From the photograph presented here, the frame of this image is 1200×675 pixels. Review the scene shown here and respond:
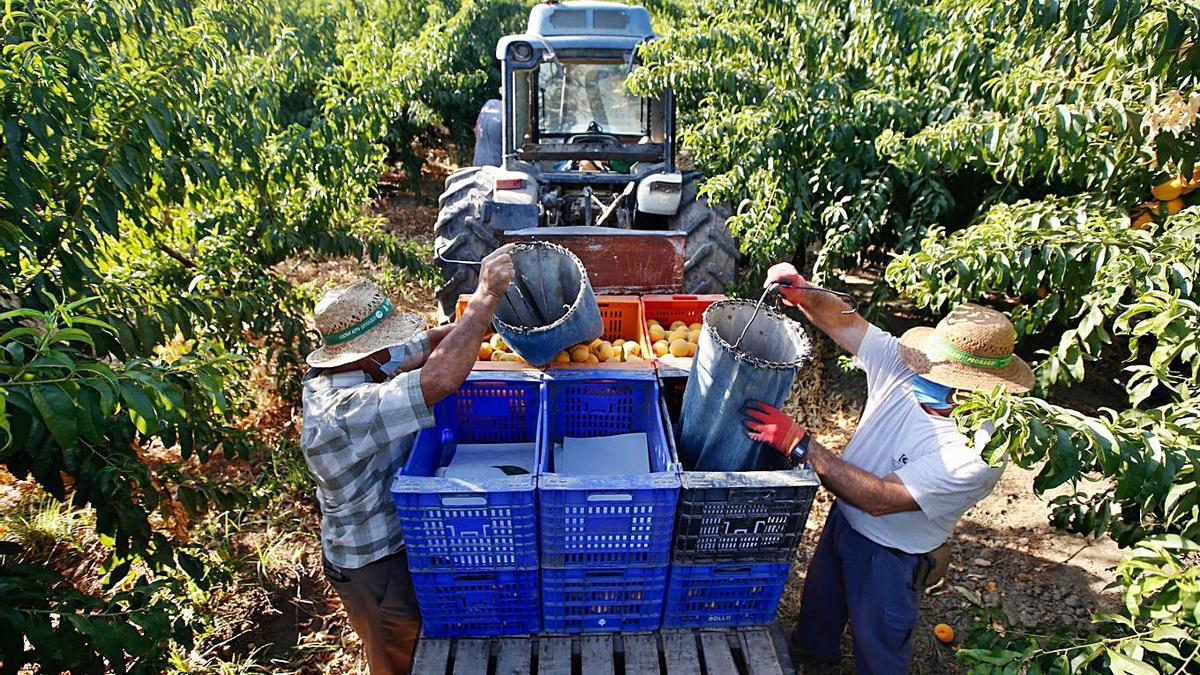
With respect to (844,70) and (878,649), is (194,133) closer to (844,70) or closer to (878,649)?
(878,649)

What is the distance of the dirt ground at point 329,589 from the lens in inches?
121

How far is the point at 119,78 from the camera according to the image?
2.56 m

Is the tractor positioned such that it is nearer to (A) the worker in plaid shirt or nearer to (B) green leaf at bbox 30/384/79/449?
(A) the worker in plaid shirt

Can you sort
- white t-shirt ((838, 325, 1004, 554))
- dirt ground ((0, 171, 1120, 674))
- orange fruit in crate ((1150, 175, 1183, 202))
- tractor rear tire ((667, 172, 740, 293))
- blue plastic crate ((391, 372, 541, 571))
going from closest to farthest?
blue plastic crate ((391, 372, 541, 571)) < white t-shirt ((838, 325, 1004, 554)) < dirt ground ((0, 171, 1120, 674)) < orange fruit in crate ((1150, 175, 1183, 202)) < tractor rear tire ((667, 172, 740, 293))

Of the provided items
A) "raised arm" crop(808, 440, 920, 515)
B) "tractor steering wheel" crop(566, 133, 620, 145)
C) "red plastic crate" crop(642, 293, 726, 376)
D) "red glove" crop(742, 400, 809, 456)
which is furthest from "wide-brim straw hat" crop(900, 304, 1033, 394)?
"tractor steering wheel" crop(566, 133, 620, 145)

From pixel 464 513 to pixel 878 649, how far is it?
174 cm

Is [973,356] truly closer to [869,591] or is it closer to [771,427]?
[771,427]

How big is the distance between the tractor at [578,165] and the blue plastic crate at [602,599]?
236 cm

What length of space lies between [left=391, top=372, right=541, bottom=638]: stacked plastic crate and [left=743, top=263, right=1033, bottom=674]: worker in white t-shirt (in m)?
0.85

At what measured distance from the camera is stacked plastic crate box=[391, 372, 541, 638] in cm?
201

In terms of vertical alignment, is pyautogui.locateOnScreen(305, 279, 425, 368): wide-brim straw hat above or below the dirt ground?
above

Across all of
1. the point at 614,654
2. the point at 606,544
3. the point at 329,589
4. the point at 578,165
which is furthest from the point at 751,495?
the point at 578,165

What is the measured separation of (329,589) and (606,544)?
1.99 meters

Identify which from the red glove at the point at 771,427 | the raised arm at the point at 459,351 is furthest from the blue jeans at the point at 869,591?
the raised arm at the point at 459,351
